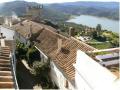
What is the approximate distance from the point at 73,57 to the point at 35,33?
621 inches

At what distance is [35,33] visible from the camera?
39.3 metres

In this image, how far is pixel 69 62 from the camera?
2416 centimetres

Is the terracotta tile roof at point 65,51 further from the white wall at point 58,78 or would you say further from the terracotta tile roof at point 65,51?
the white wall at point 58,78

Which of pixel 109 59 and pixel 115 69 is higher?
pixel 109 59

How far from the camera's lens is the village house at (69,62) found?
1504cm

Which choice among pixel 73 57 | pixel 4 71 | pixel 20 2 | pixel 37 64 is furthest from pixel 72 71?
pixel 20 2

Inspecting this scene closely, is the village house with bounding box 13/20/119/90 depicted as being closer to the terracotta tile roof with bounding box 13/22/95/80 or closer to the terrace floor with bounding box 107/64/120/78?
the terracotta tile roof with bounding box 13/22/95/80

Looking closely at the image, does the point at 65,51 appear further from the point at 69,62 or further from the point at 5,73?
the point at 5,73

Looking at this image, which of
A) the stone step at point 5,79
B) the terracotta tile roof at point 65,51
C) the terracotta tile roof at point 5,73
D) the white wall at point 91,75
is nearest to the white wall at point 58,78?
the terracotta tile roof at point 65,51

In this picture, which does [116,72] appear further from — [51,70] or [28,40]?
[28,40]

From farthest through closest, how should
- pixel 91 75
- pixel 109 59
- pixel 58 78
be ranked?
pixel 58 78 → pixel 91 75 → pixel 109 59

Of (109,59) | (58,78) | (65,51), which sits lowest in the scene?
(58,78)

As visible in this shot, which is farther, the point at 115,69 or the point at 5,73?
the point at 115,69

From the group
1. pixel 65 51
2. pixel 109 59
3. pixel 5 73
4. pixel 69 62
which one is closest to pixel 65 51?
pixel 65 51
